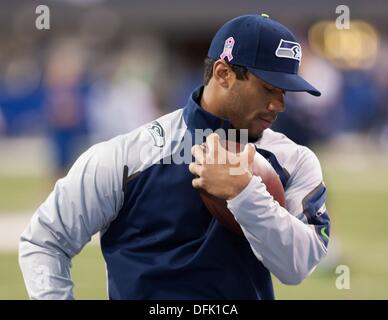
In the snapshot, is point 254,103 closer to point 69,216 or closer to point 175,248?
point 175,248

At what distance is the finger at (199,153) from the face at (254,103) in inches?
12.5

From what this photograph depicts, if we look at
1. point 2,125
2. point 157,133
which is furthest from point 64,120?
point 2,125

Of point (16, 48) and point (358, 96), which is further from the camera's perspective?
point (16, 48)

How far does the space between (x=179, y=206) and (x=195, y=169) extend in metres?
0.30

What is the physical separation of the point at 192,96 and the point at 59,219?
795mm

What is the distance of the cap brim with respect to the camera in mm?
4449

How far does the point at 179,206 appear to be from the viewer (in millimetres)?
4531

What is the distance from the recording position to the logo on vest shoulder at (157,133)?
15.2 feet

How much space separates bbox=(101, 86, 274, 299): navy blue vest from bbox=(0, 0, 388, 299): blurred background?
533cm

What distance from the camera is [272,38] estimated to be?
4.54 metres

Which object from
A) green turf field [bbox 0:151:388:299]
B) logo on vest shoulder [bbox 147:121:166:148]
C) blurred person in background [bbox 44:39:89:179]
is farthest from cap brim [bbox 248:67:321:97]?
blurred person in background [bbox 44:39:89:179]

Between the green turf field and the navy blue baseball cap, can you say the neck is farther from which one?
the green turf field
